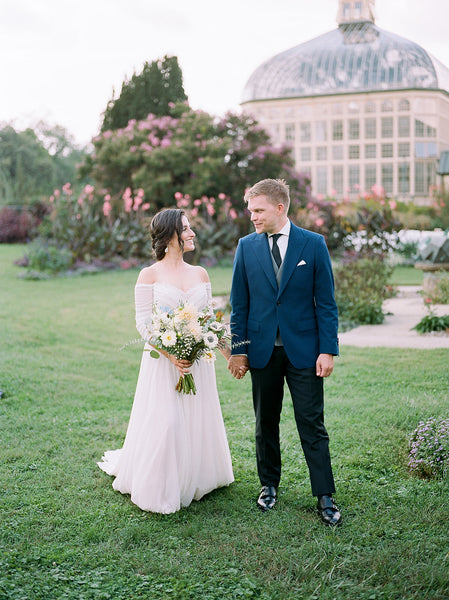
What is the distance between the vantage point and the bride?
12.9ft

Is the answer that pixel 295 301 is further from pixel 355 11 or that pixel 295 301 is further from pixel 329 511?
pixel 355 11

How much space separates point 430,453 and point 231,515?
1463 millimetres

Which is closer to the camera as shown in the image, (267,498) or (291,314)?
(291,314)

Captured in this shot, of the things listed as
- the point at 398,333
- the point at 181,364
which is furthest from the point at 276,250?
the point at 398,333

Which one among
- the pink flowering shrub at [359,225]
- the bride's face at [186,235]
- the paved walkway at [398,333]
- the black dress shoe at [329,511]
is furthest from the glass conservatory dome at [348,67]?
the black dress shoe at [329,511]

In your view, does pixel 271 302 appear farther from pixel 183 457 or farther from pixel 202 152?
pixel 202 152

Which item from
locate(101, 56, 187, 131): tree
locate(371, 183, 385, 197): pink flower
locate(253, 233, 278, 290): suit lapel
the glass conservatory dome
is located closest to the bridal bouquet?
locate(253, 233, 278, 290): suit lapel

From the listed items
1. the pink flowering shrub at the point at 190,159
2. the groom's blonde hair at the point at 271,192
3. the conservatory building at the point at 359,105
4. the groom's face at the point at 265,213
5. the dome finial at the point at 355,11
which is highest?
the dome finial at the point at 355,11

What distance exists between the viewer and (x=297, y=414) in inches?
152

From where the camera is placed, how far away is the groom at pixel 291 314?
12.3ft

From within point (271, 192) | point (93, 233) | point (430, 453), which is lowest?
point (430, 453)

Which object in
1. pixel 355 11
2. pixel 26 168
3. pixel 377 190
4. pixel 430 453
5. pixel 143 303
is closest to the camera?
pixel 143 303

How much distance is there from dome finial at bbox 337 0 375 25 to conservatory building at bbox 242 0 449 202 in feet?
0.30

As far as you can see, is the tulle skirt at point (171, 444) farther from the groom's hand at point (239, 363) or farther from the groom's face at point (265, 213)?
the groom's face at point (265, 213)
